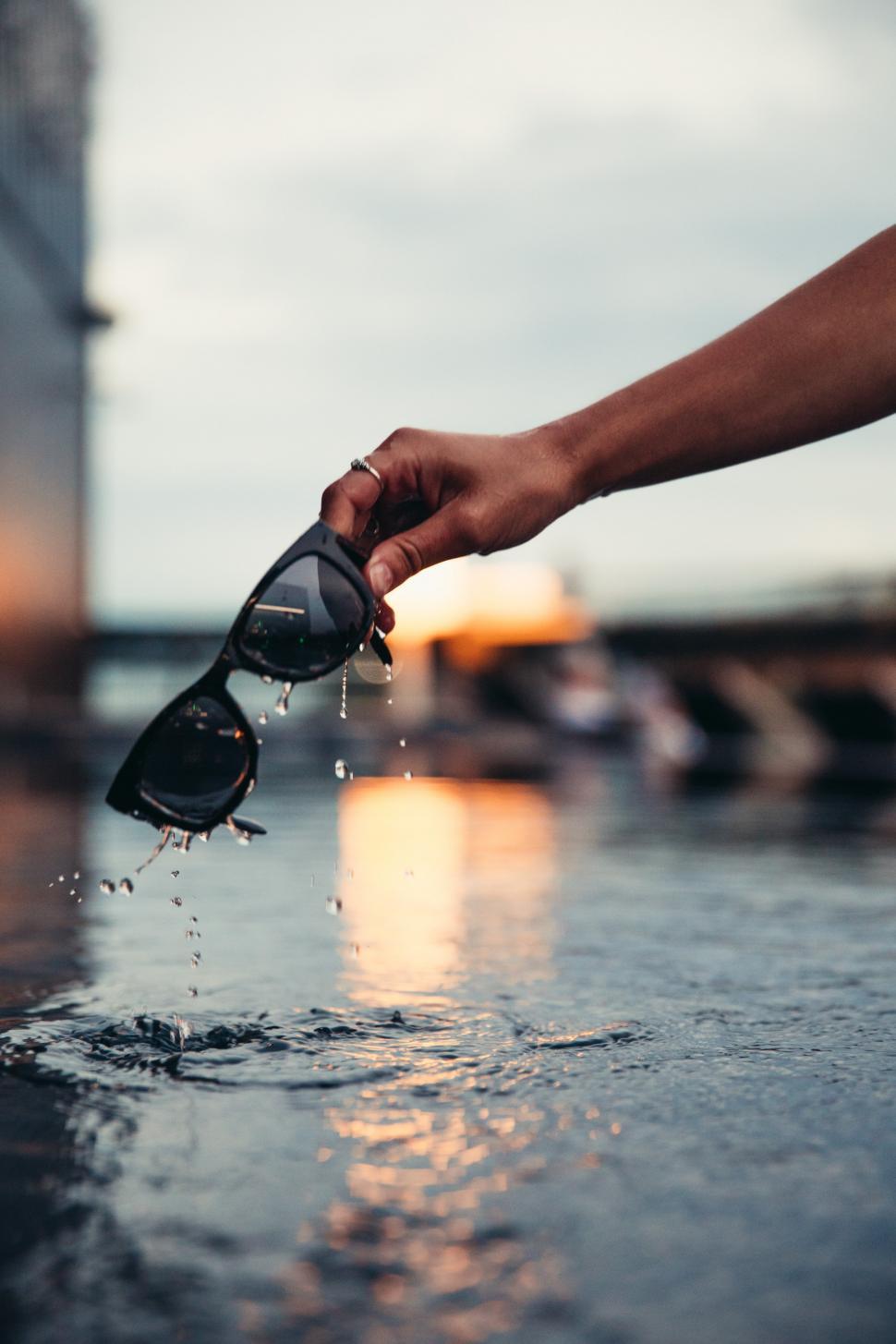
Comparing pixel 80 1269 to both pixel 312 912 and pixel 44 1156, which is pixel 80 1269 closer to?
pixel 44 1156

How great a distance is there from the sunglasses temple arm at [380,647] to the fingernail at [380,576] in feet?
0.35

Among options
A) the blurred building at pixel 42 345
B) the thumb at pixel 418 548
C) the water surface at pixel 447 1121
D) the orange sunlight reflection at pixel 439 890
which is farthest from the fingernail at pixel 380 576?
the blurred building at pixel 42 345

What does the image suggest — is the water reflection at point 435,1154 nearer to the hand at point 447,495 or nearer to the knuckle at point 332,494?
the hand at point 447,495

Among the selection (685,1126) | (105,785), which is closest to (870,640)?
A: (105,785)

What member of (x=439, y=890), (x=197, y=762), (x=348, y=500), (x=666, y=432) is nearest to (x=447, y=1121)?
(x=197, y=762)

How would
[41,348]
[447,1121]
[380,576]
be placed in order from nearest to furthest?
[447,1121] → [380,576] → [41,348]

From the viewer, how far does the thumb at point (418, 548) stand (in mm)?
2354

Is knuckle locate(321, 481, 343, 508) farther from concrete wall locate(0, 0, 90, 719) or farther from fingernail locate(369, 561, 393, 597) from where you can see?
concrete wall locate(0, 0, 90, 719)

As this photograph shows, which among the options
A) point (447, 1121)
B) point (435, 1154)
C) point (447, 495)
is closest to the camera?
point (435, 1154)

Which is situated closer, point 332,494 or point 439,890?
point 332,494

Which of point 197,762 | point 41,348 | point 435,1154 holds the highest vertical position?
point 41,348

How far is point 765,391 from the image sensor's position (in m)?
2.55

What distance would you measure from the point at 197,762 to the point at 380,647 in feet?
1.11

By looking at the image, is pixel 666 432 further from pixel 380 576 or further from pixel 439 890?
pixel 439 890
